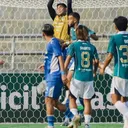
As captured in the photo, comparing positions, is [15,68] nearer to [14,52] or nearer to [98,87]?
[14,52]

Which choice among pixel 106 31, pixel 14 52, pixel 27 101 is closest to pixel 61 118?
pixel 27 101

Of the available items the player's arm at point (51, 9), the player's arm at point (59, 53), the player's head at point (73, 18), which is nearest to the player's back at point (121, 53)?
the player's arm at point (59, 53)

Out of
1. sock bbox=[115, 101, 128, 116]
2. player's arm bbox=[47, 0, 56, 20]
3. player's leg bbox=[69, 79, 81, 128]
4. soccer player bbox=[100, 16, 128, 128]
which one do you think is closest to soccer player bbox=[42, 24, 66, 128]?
player's leg bbox=[69, 79, 81, 128]

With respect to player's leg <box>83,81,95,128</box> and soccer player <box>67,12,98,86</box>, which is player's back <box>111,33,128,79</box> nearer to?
player's leg <box>83,81,95,128</box>

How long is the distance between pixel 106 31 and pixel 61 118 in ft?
12.9

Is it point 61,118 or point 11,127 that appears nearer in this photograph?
point 11,127

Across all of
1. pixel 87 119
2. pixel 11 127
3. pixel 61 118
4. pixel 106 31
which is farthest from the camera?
pixel 106 31

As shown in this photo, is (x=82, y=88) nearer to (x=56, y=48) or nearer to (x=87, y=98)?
(x=87, y=98)

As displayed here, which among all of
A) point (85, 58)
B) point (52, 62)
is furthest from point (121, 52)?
point (52, 62)

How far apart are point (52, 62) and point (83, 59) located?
451 mm

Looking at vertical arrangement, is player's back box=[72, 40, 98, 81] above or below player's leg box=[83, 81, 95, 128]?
above

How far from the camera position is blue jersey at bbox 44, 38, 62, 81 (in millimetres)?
8594

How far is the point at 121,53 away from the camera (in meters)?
8.27

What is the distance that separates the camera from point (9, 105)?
10492 millimetres
